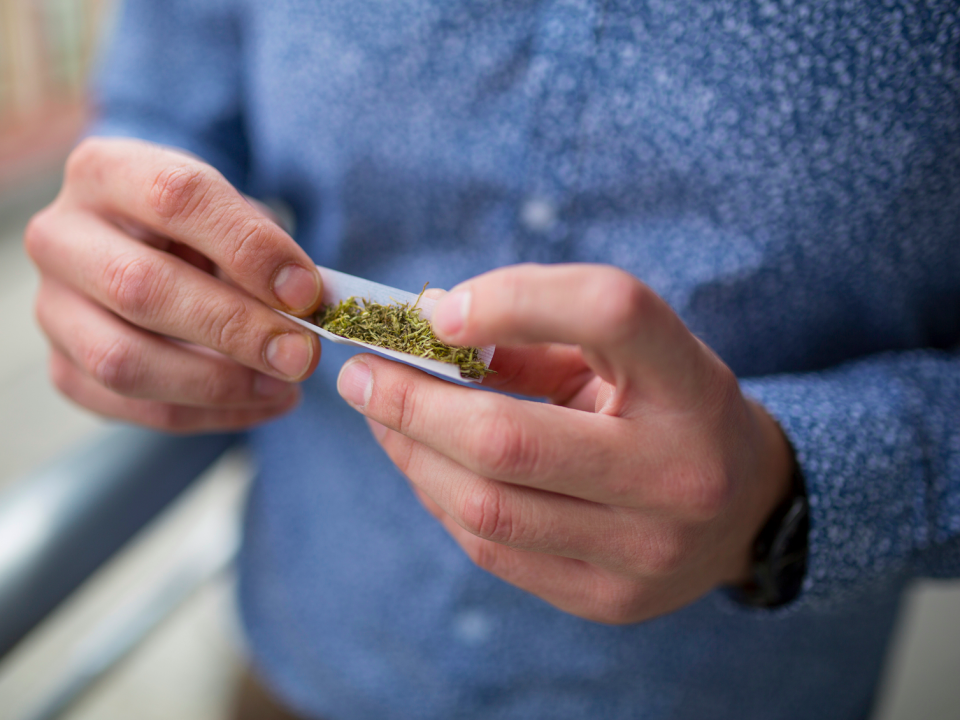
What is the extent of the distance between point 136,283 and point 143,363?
11 centimetres

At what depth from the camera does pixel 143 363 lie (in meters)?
0.70

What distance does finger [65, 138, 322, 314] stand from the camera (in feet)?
1.98

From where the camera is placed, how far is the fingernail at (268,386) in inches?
29.7

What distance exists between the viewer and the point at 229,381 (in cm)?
73

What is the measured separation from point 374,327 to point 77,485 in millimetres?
519

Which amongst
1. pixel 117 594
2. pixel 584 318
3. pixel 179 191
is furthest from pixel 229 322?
pixel 117 594

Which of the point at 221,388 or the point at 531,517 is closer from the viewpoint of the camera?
the point at 531,517

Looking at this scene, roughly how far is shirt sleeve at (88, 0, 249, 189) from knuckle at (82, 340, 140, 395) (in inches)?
18.8

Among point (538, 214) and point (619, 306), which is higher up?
→ point (619, 306)

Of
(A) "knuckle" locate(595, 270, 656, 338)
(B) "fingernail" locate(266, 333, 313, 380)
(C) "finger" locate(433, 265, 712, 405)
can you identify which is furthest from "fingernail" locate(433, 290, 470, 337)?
(B) "fingernail" locate(266, 333, 313, 380)

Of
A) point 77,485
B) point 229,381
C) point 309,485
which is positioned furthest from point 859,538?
point 77,485

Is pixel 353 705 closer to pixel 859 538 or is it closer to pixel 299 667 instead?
pixel 299 667

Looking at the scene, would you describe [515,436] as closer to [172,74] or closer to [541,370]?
[541,370]

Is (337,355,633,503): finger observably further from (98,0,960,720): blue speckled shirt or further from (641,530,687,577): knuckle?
(98,0,960,720): blue speckled shirt
